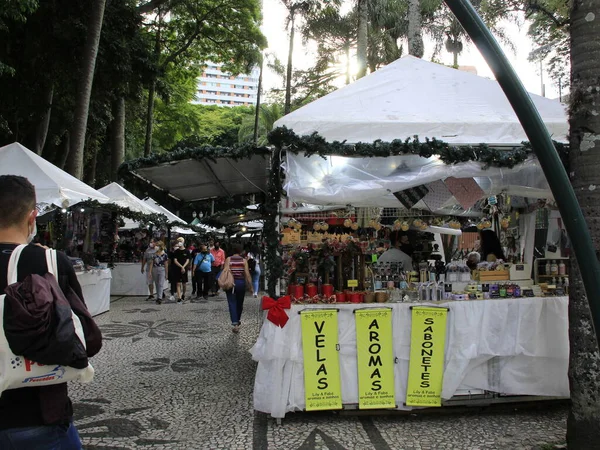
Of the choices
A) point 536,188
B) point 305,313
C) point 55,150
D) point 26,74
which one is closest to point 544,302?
point 536,188

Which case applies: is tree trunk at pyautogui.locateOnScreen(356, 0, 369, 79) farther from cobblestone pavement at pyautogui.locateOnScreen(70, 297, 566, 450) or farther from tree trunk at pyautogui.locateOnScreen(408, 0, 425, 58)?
cobblestone pavement at pyautogui.locateOnScreen(70, 297, 566, 450)

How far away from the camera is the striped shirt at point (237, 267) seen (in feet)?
29.1

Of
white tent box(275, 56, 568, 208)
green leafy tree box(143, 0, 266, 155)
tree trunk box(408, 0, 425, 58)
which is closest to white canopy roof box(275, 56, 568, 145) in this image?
white tent box(275, 56, 568, 208)

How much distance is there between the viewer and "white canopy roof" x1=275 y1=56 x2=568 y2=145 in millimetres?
5242

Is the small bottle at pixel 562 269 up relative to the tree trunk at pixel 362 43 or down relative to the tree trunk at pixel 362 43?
down

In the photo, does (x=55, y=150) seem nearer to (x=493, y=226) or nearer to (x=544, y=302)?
(x=493, y=226)

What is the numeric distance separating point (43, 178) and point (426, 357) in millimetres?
8103

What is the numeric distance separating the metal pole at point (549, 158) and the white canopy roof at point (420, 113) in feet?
9.66

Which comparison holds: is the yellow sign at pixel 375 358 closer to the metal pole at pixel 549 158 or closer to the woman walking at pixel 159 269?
the metal pole at pixel 549 158

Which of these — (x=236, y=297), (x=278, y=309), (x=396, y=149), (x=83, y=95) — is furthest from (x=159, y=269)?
(x=396, y=149)

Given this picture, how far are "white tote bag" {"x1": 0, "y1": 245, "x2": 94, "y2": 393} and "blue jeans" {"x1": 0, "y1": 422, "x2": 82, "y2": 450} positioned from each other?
16 cm


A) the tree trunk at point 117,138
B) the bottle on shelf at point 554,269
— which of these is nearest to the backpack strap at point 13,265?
the bottle on shelf at point 554,269

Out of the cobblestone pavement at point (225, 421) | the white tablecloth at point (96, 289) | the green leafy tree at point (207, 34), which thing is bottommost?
the cobblestone pavement at point (225, 421)

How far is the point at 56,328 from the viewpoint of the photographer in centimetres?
186
